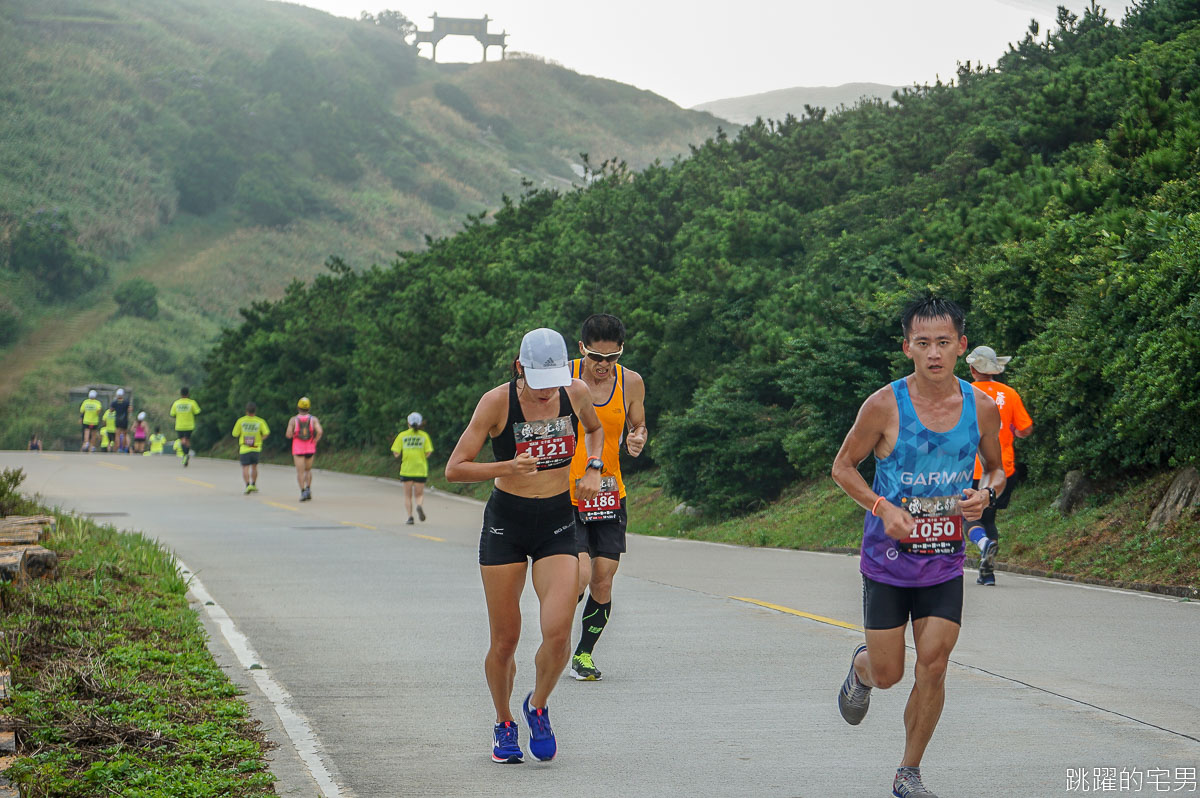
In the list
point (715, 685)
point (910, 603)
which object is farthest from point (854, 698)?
point (715, 685)

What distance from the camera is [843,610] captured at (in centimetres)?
1276

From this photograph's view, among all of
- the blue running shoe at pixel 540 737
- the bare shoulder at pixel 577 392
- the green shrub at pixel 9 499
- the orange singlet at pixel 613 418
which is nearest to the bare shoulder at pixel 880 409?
the bare shoulder at pixel 577 392

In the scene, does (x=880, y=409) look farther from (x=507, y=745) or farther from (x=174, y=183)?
(x=174, y=183)

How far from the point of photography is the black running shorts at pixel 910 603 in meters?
6.18

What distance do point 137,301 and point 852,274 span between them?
259ft

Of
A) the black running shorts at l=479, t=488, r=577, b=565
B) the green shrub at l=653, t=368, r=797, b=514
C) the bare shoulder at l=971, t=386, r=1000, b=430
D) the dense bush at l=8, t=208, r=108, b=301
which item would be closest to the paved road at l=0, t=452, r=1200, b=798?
the black running shorts at l=479, t=488, r=577, b=565

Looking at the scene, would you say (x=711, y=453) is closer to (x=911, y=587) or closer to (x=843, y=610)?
(x=843, y=610)

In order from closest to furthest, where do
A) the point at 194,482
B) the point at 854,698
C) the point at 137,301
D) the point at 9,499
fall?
the point at 854,698 < the point at 9,499 < the point at 194,482 < the point at 137,301

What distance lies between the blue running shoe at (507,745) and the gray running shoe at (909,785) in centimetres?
183

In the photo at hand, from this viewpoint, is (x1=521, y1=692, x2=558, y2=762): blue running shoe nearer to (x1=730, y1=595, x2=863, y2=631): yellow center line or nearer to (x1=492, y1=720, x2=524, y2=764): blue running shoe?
(x1=492, y1=720, x2=524, y2=764): blue running shoe

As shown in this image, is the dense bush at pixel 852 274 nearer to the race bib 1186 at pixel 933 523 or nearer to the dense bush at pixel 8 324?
the race bib 1186 at pixel 933 523

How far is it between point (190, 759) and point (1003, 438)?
832 centimetres

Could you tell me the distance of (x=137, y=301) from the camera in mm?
99750

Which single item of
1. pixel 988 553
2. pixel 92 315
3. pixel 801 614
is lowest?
pixel 801 614
